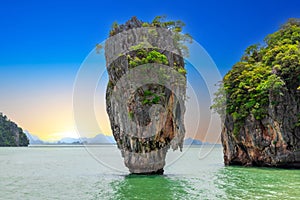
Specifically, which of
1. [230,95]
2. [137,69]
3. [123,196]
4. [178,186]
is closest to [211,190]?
[178,186]

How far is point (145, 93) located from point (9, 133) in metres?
92.2

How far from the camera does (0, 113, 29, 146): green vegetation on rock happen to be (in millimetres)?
96188

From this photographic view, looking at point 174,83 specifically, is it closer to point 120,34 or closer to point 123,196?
point 120,34

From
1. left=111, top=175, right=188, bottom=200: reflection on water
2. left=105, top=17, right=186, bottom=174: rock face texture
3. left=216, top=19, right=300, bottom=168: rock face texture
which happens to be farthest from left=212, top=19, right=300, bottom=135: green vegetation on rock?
left=111, top=175, right=188, bottom=200: reflection on water

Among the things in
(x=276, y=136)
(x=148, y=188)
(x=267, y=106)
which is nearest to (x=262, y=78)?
(x=267, y=106)

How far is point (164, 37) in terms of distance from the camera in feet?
67.7

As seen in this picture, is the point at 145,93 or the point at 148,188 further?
the point at 145,93

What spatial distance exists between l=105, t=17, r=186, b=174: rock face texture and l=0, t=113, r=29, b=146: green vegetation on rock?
85.2m

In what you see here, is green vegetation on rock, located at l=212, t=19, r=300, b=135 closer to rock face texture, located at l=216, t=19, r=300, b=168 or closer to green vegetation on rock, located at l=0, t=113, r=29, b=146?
rock face texture, located at l=216, t=19, r=300, b=168

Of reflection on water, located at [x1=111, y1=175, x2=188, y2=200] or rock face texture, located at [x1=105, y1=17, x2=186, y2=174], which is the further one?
rock face texture, located at [x1=105, y1=17, x2=186, y2=174]

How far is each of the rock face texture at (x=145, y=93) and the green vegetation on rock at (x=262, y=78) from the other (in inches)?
293

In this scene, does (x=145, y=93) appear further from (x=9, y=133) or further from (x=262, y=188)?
(x=9, y=133)

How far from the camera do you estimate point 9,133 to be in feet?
329

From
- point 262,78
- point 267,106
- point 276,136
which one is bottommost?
point 276,136
